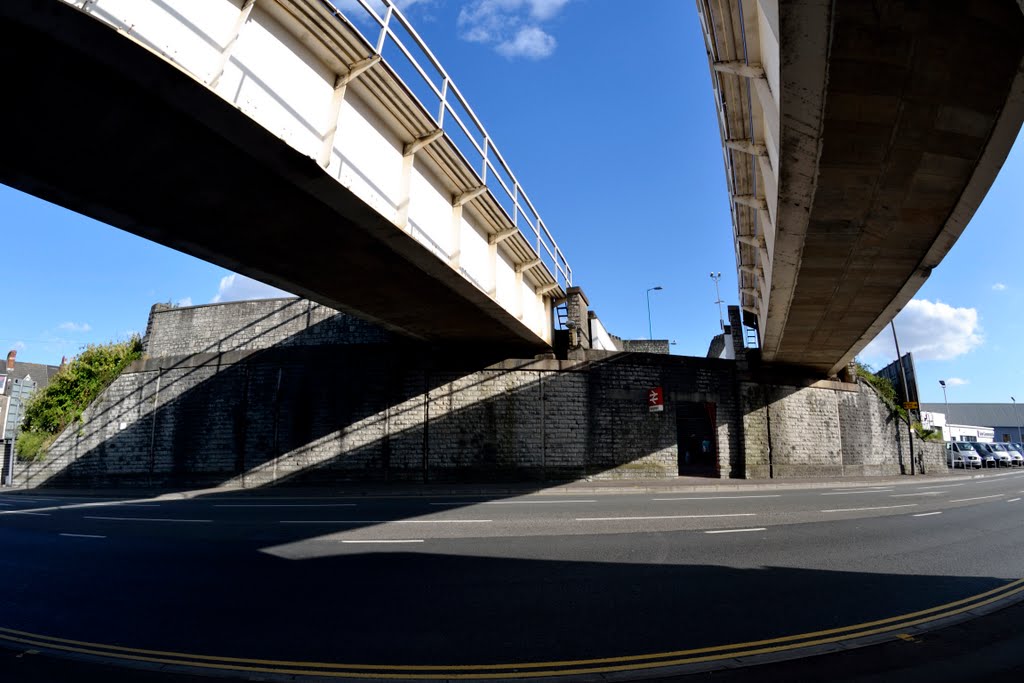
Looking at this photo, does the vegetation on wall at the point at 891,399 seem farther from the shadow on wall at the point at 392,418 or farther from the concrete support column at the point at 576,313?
the concrete support column at the point at 576,313

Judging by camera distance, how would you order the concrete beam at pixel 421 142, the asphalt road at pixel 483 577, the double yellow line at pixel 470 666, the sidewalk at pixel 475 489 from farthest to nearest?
the sidewalk at pixel 475 489 → the concrete beam at pixel 421 142 → the asphalt road at pixel 483 577 → the double yellow line at pixel 470 666

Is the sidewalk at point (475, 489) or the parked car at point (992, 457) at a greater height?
the sidewalk at point (475, 489)

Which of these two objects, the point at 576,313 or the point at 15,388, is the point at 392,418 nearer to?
the point at 576,313

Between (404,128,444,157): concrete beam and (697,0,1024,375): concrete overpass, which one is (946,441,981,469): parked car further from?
(404,128,444,157): concrete beam

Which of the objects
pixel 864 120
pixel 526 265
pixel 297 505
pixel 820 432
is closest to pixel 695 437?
pixel 820 432

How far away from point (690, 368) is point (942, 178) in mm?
15390

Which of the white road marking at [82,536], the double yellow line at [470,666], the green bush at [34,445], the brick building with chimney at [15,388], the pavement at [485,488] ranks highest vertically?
the brick building with chimney at [15,388]

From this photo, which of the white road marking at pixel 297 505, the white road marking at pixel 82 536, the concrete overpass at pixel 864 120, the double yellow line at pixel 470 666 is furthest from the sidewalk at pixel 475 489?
the double yellow line at pixel 470 666

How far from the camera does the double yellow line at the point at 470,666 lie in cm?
423

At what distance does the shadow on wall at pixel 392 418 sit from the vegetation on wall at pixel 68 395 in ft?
13.7

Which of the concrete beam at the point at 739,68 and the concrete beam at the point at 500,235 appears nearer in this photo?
the concrete beam at the point at 739,68

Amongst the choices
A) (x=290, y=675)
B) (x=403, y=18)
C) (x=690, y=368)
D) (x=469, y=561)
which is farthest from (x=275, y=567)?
(x=690, y=368)

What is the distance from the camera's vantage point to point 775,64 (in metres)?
6.68

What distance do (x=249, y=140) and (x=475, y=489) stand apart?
14.4 metres
